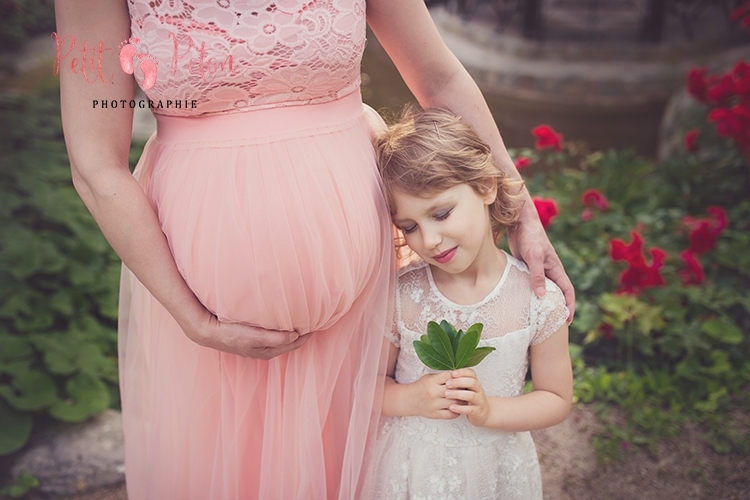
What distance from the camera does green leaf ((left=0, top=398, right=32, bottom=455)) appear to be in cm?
229

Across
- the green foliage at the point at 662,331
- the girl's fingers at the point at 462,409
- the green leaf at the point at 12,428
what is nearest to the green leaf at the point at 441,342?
the girl's fingers at the point at 462,409

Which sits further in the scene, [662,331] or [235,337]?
[662,331]

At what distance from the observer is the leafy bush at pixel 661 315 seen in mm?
2463

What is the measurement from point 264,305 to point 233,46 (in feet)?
1.57

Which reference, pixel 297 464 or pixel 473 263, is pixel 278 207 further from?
pixel 297 464

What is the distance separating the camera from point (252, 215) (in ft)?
4.17

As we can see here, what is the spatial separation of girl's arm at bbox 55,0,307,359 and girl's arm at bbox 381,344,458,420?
0.92 feet

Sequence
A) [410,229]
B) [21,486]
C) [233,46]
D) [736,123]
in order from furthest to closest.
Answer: [736,123], [21,486], [410,229], [233,46]

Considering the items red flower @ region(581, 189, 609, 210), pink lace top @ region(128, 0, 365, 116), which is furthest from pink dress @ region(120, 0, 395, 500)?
red flower @ region(581, 189, 609, 210)

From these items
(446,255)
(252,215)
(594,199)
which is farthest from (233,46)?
(594,199)

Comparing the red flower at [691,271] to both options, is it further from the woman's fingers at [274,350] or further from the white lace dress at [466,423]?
the woman's fingers at [274,350]

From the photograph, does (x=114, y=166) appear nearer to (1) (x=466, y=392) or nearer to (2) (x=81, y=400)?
(1) (x=466, y=392)

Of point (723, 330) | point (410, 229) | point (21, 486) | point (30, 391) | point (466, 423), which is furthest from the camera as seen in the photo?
point (723, 330)

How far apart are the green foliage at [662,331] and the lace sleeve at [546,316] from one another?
110 centimetres
